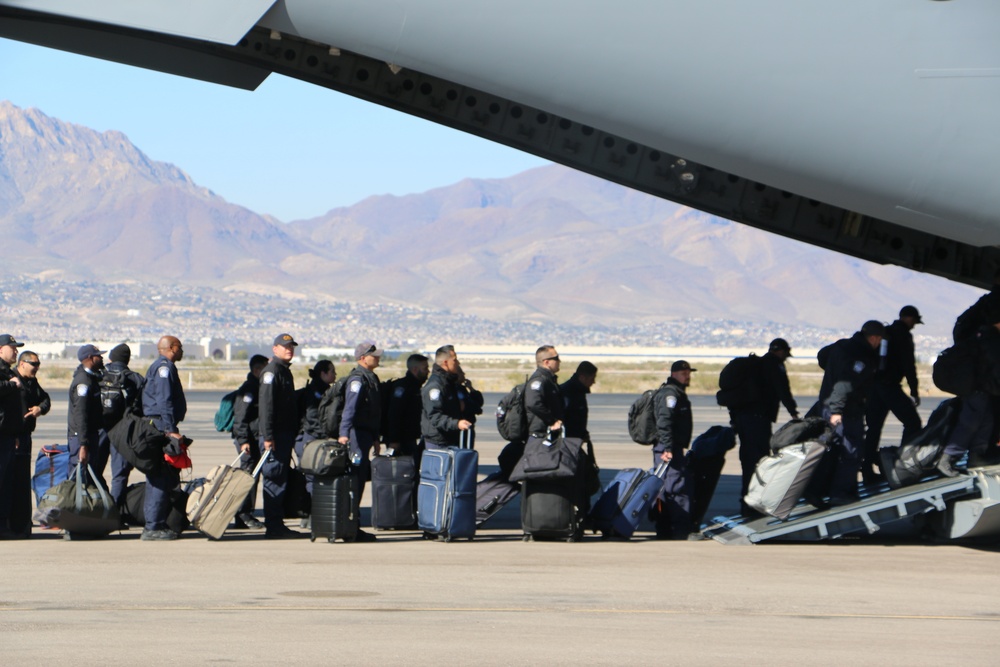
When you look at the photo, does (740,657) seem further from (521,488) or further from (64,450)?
(64,450)

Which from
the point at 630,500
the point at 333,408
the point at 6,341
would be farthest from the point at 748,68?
the point at 6,341

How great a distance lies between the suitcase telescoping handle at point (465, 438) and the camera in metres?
12.0

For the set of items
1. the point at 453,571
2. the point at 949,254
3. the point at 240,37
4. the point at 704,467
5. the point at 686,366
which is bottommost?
the point at 453,571

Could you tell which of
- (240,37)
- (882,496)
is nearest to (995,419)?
(882,496)

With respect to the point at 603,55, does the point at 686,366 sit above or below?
below

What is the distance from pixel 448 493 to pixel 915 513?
4.02 m

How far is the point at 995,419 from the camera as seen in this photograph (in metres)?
11.3

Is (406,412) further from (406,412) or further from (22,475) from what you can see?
(22,475)

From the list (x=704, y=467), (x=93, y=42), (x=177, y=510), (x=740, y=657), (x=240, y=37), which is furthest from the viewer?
(x=704, y=467)

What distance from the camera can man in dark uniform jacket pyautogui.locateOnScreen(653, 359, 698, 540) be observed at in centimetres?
1195

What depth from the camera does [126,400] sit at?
1174cm

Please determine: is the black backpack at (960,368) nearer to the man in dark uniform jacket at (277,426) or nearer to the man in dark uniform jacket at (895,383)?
the man in dark uniform jacket at (895,383)

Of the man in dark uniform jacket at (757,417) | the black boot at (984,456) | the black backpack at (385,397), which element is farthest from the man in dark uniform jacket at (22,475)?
the black boot at (984,456)

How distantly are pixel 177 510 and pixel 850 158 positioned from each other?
6.46m
